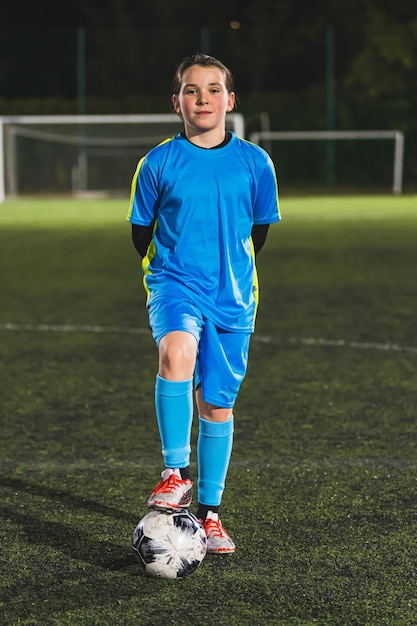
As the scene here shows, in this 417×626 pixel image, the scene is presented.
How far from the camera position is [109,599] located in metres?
3.24

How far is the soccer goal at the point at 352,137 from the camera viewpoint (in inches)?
1157

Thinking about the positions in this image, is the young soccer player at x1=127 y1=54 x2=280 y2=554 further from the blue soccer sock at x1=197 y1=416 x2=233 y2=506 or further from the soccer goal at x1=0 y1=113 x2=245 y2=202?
the soccer goal at x1=0 y1=113 x2=245 y2=202

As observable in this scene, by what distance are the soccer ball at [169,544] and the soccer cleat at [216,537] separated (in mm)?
117

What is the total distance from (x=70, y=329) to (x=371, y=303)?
8.87ft

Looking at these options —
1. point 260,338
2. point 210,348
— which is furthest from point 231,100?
point 260,338

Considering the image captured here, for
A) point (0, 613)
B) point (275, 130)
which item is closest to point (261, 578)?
point (0, 613)

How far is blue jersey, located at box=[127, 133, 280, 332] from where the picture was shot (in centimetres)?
370

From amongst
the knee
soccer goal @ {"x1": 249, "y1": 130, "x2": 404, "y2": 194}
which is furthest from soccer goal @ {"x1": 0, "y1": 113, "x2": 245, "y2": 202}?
the knee

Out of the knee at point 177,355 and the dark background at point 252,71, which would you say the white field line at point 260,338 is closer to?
the knee at point 177,355

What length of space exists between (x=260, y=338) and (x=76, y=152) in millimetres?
20349

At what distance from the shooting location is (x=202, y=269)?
370cm

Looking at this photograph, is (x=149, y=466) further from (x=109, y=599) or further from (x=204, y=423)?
(x=109, y=599)

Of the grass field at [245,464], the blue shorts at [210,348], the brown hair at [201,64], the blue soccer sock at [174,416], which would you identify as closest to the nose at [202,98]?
the brown hair at [201,64]

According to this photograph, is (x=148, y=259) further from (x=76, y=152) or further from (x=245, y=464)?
(x=76, y=152)
